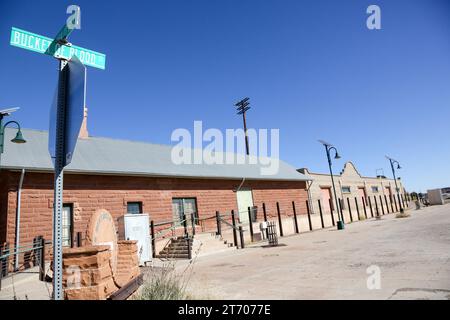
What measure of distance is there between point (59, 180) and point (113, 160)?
1476 centimetres

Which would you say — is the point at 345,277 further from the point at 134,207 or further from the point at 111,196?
the point at 134,207

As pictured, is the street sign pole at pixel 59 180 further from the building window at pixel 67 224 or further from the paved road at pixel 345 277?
the building window at pixel 67 224

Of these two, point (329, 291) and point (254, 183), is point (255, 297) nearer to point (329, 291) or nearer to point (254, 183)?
point (329, 291)

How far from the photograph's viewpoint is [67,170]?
46.3ft

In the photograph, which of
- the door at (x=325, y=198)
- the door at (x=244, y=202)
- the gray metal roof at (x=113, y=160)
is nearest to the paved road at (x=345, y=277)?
the gray metal roof at (x=113, y=160)

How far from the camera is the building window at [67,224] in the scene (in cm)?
1411

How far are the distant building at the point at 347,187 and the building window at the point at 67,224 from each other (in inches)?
799

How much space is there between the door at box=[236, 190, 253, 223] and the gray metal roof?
4.03 ft

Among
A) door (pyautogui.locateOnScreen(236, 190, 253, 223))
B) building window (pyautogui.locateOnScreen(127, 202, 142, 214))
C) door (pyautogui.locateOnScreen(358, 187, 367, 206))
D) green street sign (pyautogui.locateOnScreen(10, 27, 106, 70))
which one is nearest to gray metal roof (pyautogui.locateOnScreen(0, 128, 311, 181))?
door (pyautogui.locateOnScreen(236, 190, 253, 223))

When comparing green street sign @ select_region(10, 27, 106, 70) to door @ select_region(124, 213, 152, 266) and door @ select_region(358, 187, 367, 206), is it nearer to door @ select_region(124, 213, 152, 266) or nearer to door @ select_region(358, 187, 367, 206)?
door @ select_region(124, 213, 152, 266)

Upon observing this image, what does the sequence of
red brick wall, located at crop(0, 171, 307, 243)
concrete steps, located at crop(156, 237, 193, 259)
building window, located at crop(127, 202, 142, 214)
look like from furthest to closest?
building window, located at crop(127, 202, 142, 214) < concrete steps, located at crop(156, 237, 193, 259) < red brick wall, located at crop(0, 171, 307, 243)

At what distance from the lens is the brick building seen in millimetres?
13156
